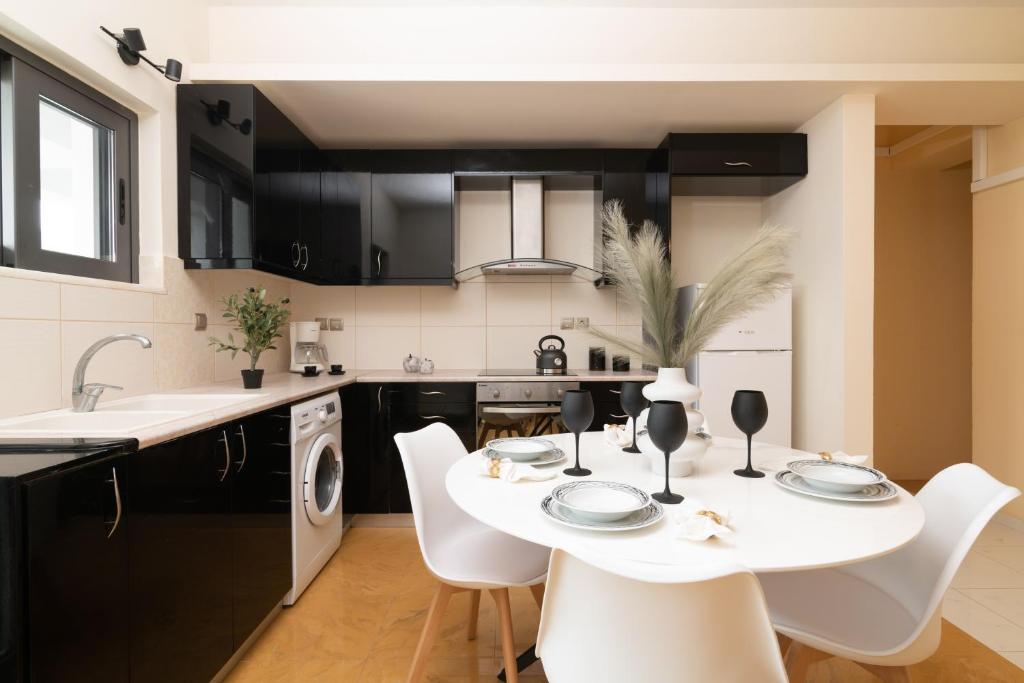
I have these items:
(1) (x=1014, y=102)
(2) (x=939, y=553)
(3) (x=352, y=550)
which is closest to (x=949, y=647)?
(2) (x=939, y=553)

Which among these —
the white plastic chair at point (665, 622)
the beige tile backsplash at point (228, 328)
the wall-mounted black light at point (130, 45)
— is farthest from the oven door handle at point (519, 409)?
the wall-mounted black light at point (130, 45)

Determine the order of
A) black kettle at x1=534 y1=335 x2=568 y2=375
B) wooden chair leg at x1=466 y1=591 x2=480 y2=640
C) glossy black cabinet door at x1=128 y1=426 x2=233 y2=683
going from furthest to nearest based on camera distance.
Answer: black kettle at x1=534 y1=335 x2=568 y2=375 < wooden chair leg at x1=466 y1=591 x2=480 y2=640 < glossy black cabinet door at x1=128 y1=426 x2=233 y2=683

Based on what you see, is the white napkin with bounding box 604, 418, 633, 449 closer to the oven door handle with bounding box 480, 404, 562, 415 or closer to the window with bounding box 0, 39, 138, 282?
the oven door handle with bounding box 480, 404, 562, 415

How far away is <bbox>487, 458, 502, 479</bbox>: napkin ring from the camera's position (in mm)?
1321

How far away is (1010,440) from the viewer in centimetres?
308

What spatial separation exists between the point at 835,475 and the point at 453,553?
1071 mm

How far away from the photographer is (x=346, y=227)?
330 centimetres

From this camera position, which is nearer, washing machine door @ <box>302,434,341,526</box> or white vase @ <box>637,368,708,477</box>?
Result: white vase @ <box>637,368,708,477</box>

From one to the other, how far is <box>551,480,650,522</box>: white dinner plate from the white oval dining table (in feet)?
0.11

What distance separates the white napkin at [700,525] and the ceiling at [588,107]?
2.33m

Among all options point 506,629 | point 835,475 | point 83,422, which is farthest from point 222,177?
point 835,475

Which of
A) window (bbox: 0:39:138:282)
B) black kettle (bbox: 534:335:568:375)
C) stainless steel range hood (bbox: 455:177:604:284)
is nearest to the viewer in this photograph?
window (bbox: 0:39:138:282)

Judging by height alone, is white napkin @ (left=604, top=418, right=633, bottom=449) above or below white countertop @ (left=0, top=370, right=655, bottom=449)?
below

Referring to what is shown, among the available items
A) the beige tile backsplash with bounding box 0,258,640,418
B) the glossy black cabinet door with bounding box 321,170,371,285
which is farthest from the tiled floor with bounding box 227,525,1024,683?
the glossy black cabinet door with bounding box 321,170,371,285
